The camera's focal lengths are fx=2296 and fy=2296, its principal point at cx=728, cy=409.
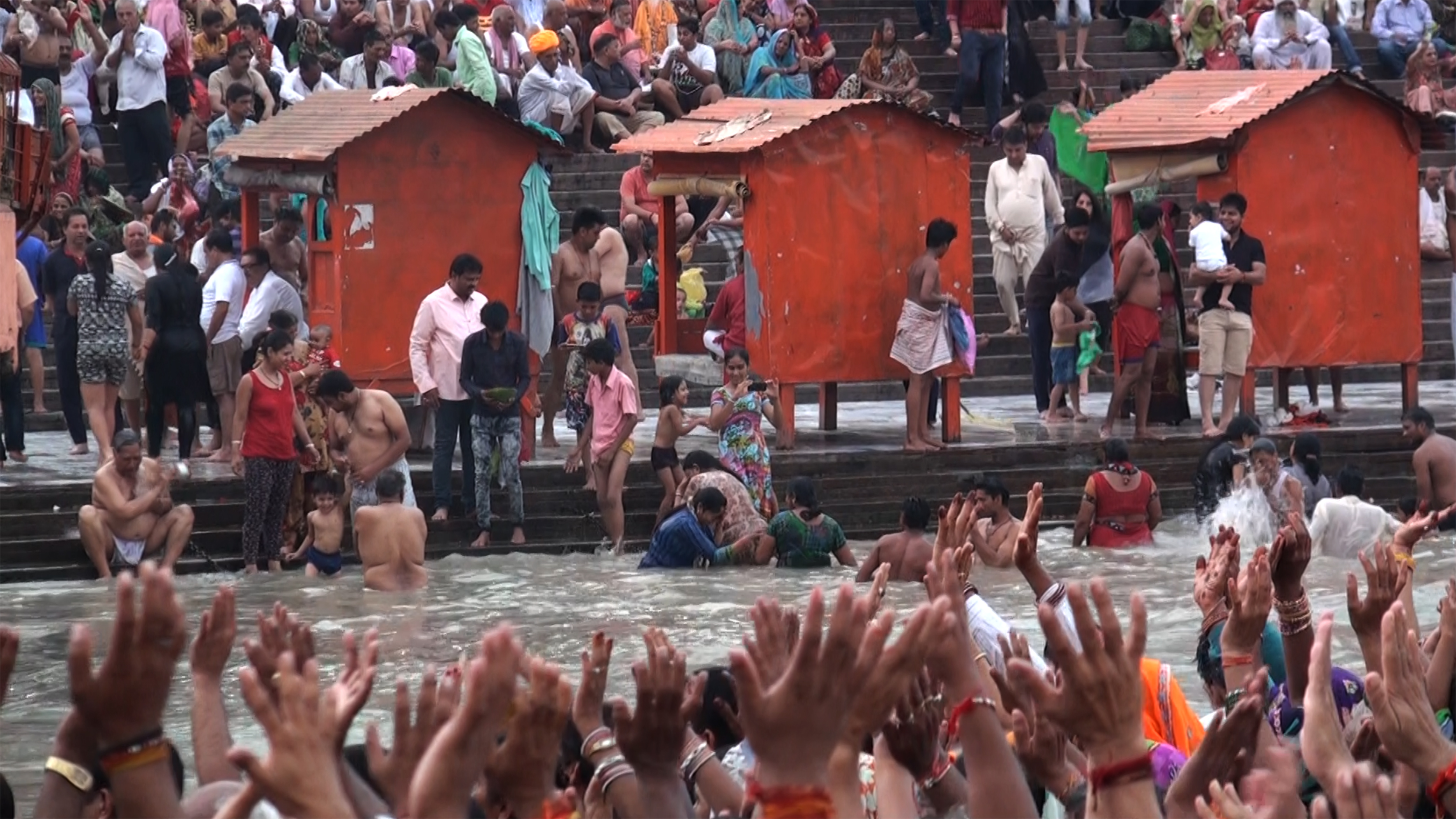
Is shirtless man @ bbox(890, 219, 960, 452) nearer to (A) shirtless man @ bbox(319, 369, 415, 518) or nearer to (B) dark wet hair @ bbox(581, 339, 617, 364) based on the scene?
(B) dark wet hair @ bbox(581, 339, 617, 364)

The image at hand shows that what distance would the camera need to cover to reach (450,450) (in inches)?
572

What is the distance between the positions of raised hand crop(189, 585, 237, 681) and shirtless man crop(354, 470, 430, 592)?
28.5 ft

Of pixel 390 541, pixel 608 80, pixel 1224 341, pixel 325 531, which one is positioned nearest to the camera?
pixel 390 541

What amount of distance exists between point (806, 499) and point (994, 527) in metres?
1.15

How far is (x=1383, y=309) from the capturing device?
16.9 m

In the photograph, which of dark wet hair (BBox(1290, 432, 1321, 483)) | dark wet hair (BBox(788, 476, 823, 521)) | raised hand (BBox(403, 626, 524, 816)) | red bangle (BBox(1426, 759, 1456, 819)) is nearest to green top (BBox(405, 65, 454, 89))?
dark wet hair (BBox(788, 476, 823, 521))

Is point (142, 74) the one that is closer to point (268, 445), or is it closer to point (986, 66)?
point (268, 445)

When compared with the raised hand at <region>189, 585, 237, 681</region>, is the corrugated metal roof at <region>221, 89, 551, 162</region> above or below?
above

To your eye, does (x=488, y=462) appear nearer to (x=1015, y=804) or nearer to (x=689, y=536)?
(x=689, y=536)

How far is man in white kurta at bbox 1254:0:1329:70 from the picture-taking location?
2291cm

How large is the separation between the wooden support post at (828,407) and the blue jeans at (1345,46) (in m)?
9.06

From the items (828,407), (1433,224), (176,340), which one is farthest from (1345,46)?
(176,340)

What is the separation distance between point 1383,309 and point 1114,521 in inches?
151

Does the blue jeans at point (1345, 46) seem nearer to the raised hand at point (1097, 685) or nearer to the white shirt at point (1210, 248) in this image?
the white shirt at point (1210, 248)
